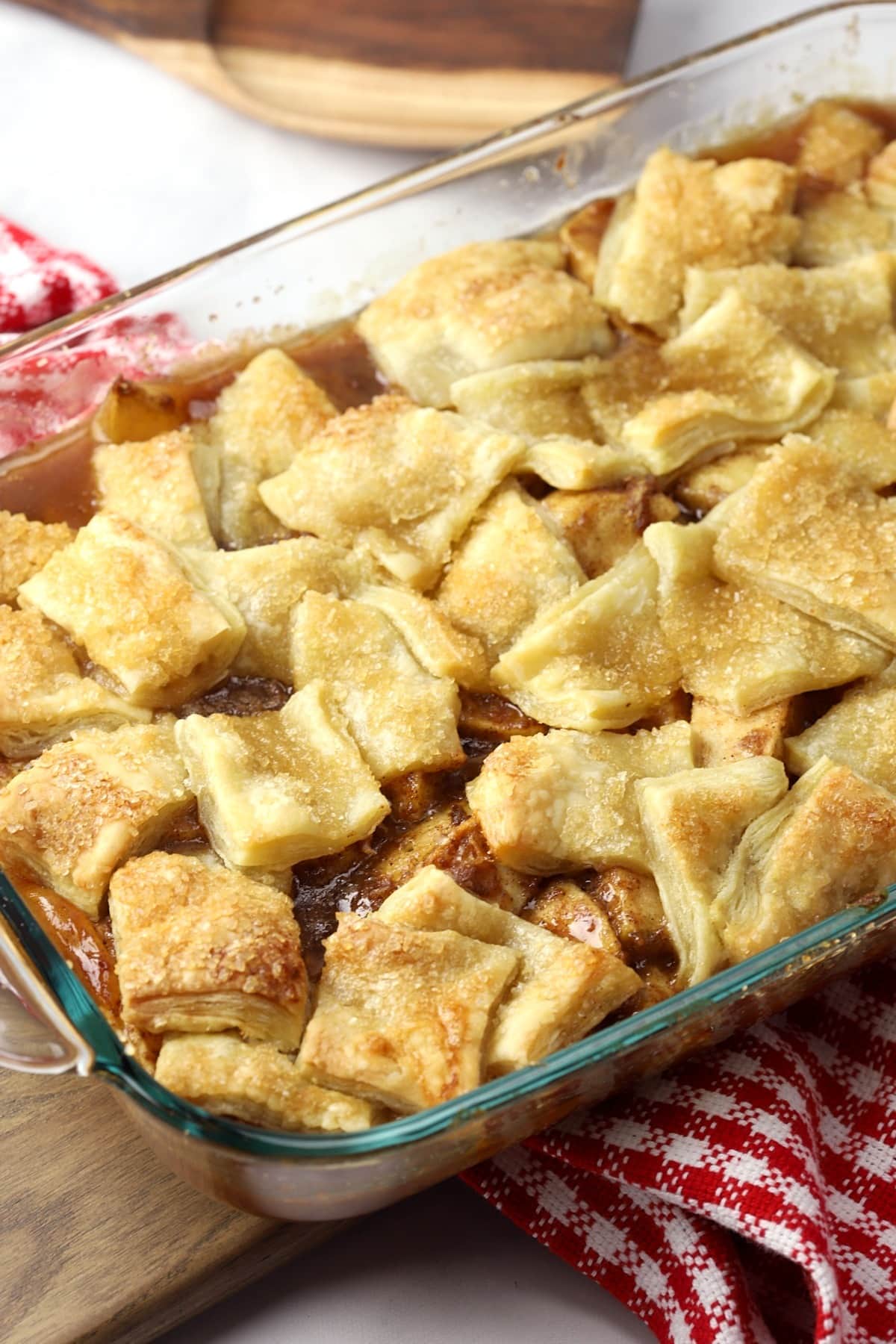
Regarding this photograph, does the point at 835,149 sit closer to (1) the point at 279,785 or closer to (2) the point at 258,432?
(2) the point at 258,432

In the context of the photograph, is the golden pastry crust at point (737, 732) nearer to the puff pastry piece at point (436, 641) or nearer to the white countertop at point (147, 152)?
the puff pastry piece at point (436, 641)

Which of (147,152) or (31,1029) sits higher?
(147,152)

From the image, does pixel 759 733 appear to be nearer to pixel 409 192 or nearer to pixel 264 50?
pixel 409 192

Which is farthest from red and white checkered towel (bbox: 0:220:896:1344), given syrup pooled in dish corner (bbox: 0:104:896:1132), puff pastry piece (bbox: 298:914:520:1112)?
puff pastry piece (bbox: 298:914:520:1112)

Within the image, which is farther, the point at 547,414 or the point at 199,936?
the point at 547,414

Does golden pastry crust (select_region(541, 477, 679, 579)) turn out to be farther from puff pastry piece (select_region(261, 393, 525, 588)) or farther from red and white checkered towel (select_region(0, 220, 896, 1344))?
red and white checkered towel (select_region(0, 220, 896, 1344))

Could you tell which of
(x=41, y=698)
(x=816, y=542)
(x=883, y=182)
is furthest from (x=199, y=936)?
(x=883, y=182)

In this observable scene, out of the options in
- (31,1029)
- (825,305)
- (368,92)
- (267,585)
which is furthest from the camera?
(368,92)

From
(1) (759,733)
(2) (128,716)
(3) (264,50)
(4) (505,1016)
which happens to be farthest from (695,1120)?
(3) (264,50)
